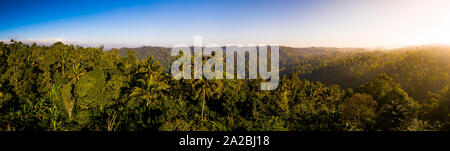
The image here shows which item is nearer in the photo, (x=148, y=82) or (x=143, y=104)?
(x=148, y=82)

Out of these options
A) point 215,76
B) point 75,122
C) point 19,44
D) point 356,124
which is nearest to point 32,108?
point 75,122

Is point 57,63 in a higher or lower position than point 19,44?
lower

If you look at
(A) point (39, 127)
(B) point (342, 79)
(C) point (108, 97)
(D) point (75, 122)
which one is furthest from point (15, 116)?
(B) point (342, 79)

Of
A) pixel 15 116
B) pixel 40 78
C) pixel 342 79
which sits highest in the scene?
pixel 40 78

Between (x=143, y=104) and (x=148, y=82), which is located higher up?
(x=148, y=82)

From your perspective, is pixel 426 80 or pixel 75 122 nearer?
pixel 75 122

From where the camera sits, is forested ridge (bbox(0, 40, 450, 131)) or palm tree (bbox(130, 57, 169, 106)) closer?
forested ridge (bbox(0, 40, 450, 131))

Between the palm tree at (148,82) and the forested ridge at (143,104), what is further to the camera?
the palm tree at (148,82)
